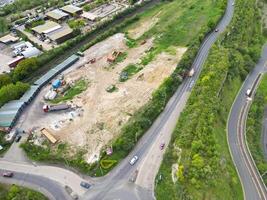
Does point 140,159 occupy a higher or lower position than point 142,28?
lower

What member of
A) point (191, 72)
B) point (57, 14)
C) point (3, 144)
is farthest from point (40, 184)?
point (57, 14)

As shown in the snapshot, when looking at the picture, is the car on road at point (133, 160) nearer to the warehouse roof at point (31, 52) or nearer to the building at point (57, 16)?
the warehouse roof at point (31, 52)

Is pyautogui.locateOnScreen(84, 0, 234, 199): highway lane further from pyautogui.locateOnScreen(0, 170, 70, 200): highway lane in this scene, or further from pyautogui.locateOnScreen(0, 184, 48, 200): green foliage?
pyautogui.locateOnScreen(0, 184, 48, 200): green foliage

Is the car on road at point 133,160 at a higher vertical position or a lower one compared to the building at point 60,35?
lower

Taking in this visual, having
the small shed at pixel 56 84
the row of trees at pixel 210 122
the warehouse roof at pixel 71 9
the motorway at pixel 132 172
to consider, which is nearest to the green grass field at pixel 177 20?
the row of trees at pixel 210 122

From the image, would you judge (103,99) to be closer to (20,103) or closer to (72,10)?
(20,103)

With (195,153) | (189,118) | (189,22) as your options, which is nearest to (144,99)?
(189,118)

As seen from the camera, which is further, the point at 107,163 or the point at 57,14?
the point at 57,14
